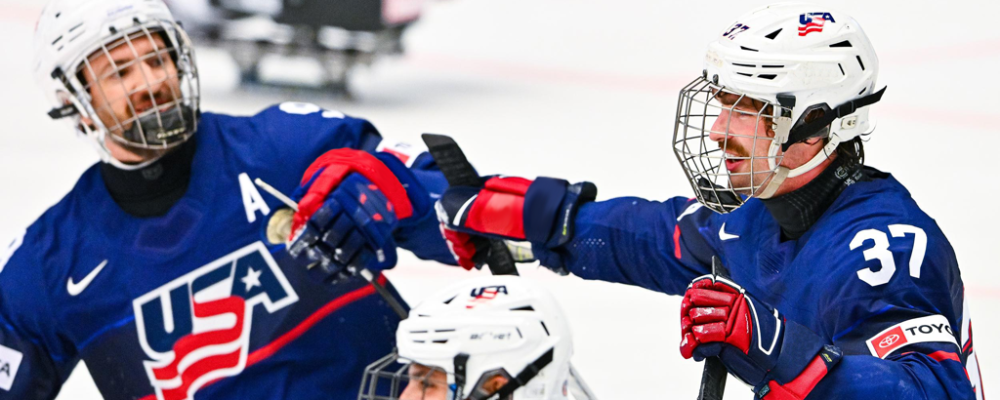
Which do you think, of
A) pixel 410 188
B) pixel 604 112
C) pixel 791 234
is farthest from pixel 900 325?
pixel 604 112

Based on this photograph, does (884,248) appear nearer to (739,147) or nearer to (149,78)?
(739,147)

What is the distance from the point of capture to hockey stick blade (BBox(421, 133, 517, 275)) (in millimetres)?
2967

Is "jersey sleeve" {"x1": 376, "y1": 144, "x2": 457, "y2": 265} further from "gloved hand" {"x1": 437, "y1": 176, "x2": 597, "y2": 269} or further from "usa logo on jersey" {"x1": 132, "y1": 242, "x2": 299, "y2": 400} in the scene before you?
"usa logo on jersey" {"x1": 132, "y1": 242, "x2": 299, "y2": 400}

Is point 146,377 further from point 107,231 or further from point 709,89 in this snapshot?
point 709,89

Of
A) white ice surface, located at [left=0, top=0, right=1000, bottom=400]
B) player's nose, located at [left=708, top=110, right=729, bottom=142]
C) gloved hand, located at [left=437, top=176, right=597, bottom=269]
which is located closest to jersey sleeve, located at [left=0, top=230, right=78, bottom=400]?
gloved hand, located at [left=437, top=176, right=597, bottom=269]

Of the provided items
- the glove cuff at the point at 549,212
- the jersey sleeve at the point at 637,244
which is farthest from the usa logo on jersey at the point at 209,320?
the jersey sleeve at the point at 637,244

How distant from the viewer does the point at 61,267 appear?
2758 millimetres

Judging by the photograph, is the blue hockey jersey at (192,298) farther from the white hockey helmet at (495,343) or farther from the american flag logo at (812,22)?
the american flag logo at (812,22)

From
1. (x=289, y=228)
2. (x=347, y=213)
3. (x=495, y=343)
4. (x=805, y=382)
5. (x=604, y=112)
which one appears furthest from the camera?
(x=604, y=112)

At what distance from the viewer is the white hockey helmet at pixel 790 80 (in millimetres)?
2510

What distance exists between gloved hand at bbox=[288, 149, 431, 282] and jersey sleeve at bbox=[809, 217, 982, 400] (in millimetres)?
962

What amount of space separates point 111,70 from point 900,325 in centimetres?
175

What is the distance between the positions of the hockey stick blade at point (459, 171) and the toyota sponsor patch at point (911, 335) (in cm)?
100

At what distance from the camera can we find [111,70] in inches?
106
